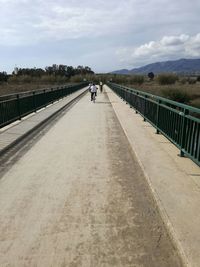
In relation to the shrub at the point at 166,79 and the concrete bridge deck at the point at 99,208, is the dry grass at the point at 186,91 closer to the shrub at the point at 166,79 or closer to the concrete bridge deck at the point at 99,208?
the concrete bridge deck at the point at 99,208

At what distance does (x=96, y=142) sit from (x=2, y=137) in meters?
2.81

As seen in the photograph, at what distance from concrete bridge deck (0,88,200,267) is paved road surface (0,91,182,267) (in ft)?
0.03

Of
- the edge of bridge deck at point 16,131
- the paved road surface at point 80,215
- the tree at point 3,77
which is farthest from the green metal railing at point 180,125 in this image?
the tree at point 3,77

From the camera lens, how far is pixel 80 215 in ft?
16.3

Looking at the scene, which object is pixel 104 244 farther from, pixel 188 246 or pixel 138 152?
pixel 138 152

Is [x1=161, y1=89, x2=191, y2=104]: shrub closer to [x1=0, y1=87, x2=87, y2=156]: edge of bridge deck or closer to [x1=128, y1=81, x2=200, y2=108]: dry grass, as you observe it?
[x1=128, y1=81, x2=200, y2=108]: dry grass

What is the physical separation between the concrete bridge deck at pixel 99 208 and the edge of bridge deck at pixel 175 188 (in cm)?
1

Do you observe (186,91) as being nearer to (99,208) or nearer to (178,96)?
(178,96)

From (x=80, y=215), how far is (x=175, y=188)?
178 cm

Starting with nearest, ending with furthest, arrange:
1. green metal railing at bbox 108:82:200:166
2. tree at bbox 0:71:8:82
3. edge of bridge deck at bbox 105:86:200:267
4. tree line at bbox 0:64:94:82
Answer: edge of bridge deck at bbox 105:86:200:267
green metal railing at bbox 108:82:200:166
tree at bbox 0:71:8:82
tree line at bbox 0:64:94:82

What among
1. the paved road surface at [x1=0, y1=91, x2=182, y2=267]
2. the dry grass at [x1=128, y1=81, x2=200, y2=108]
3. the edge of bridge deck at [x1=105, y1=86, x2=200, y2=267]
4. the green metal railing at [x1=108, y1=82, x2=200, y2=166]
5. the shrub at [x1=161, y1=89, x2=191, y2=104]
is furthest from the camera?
the shrub at [x1=161, y1=89, x2=191, y2=104]

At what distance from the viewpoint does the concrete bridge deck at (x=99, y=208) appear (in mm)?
3885

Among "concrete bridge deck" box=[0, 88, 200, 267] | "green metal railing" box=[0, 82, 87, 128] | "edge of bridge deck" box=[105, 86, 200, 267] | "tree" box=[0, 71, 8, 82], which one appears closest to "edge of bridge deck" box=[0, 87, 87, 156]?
"green metal railing" box=[0, 82, 87, 128]

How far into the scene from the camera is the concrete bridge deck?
3.88 m
